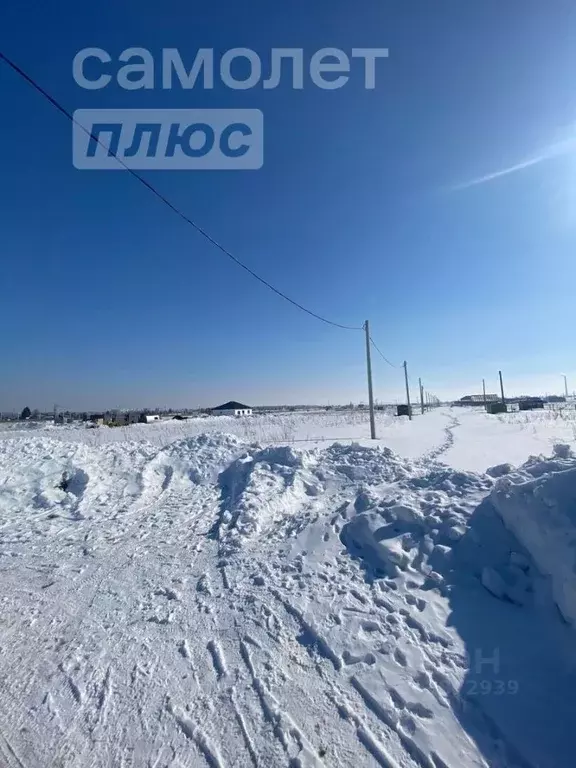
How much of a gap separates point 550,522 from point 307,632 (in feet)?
8.71

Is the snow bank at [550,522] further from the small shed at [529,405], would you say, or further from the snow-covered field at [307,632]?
the small shed at [529,405]

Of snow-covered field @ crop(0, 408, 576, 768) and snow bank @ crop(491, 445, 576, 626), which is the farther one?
snow bank @ crop(491, 445, 576, 626)

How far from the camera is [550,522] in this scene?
3.75 meters

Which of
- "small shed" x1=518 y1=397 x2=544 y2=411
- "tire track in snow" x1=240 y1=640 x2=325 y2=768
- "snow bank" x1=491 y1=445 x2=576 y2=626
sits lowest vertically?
"tire track in snow" x1=240 y1=640 x2=325 y2=768

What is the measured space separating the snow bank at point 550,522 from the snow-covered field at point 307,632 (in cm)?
2

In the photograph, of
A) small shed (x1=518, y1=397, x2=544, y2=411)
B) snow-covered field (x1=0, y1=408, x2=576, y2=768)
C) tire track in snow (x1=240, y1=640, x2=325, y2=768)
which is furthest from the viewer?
small shed (x1=518, y1=397, x2=544, y2=411)

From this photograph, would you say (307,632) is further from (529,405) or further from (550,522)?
(529,405)

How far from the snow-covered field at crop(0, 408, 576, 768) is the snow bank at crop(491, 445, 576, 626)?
2cm

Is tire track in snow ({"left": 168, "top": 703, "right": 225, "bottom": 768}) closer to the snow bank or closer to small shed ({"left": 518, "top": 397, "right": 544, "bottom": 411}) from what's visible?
the snow bank

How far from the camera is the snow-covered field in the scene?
8.05 feet

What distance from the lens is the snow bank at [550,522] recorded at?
3289 millimetres

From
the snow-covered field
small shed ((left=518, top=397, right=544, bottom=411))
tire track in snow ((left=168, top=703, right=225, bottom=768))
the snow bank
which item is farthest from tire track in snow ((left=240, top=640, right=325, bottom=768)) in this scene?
small shed ((left=518, top=397, right=544, bottom=411))

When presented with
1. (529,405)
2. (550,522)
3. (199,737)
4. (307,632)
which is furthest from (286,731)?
(529,405)

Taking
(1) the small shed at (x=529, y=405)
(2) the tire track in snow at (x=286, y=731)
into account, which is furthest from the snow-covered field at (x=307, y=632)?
(1) the small shed at (x=529, y=405)
